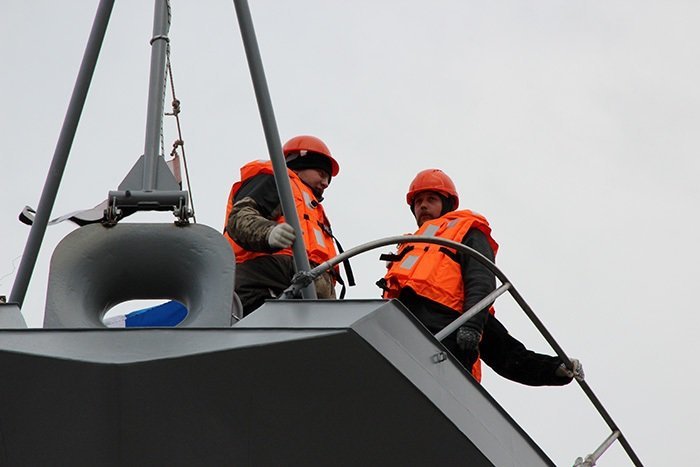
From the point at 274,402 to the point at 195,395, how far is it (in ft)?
0.92

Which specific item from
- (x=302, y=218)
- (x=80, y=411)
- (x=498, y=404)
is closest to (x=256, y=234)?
(x=302, y=218)

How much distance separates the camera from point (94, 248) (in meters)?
5.61

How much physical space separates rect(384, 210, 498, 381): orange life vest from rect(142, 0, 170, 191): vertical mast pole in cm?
204

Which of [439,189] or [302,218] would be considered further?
[439,189]

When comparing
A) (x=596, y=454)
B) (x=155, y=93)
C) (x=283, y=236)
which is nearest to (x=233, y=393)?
(x=283, y=236)

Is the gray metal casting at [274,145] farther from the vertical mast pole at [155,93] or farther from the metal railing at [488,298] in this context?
the vertical mast pole at [155,93]

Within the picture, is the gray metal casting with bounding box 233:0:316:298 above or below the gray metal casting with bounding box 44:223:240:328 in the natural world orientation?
above

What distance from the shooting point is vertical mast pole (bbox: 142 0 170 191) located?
5883 mm

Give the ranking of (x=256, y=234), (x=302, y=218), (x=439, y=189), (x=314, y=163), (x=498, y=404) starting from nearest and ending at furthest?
(x=498, y=404) < (x=256, y=234) < (x=302, y=218) < (x=314, y=163) < (x=439, y=189)

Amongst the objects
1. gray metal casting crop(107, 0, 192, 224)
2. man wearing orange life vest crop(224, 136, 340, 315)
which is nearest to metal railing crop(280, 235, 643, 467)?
gray metal casting crop(107, 0, 192, 224)

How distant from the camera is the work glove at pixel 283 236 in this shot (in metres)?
5.93

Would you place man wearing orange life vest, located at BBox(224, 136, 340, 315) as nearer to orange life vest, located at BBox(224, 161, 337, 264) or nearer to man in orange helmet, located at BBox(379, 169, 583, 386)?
orange life vest, located at BBox(224, 161, 337, 264)

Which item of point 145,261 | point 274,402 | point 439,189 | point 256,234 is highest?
point 439,189

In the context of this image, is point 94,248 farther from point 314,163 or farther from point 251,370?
point 314,163
